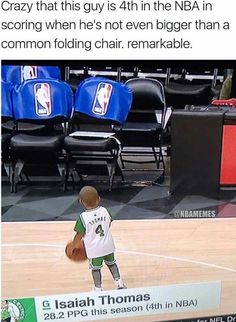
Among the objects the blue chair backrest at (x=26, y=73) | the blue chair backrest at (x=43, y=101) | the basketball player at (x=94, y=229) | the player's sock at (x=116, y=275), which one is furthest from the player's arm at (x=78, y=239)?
the blue chair backrest at (x=26, y=73)

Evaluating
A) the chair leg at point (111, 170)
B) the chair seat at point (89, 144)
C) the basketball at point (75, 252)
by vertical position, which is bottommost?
the basketball at point (75, 252)

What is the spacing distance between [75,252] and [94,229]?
0.29 ft

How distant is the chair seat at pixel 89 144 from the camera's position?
4.57 feet

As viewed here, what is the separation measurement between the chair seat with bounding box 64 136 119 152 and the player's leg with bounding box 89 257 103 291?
0.32 m

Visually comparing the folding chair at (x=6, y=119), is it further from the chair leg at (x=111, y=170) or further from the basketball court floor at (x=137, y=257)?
the chair leg at (x=111, y=170)

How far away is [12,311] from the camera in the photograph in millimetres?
1367

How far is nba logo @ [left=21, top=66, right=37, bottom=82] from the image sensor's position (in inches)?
50.3

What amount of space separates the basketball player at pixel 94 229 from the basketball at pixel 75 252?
11 millimetres

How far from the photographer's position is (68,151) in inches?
55.1

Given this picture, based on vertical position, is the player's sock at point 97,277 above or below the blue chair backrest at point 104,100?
below

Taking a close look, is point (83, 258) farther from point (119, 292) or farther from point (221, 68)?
point (221, 68)

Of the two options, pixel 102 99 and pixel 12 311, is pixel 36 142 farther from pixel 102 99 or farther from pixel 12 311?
pixel 12 311

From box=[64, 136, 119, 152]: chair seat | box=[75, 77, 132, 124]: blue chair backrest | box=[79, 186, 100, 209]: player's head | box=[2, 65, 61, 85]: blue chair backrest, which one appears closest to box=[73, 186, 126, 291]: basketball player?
box=[79, 186, 100, 209]: player's head
